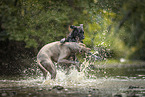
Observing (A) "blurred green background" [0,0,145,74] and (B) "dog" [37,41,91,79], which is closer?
(B) "dog" [37,41,91,79]

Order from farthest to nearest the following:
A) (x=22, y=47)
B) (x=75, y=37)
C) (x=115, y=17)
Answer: (x=22, y=47) < (x=115, y=17) < (x=75, y=37)

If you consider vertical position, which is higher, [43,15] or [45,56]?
[43,15]

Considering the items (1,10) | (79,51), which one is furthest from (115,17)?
(79,51)

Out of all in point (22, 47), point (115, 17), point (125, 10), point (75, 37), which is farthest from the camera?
point (22, 47)

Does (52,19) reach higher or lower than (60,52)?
higher

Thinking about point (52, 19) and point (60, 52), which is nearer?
point (60, 52)

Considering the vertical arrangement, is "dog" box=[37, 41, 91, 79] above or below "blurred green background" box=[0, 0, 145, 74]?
below

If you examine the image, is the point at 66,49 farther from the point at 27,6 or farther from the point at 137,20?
the point at 27,6

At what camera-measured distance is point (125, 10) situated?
11.0 m

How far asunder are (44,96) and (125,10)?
6133 mm

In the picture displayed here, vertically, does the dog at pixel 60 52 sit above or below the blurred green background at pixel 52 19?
below

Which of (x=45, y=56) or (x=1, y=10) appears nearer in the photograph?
(x=45, y=56)

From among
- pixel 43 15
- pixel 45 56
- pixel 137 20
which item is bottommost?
pixel 45 56

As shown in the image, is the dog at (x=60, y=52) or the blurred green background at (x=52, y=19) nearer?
the dog at (x=60, y=52)
